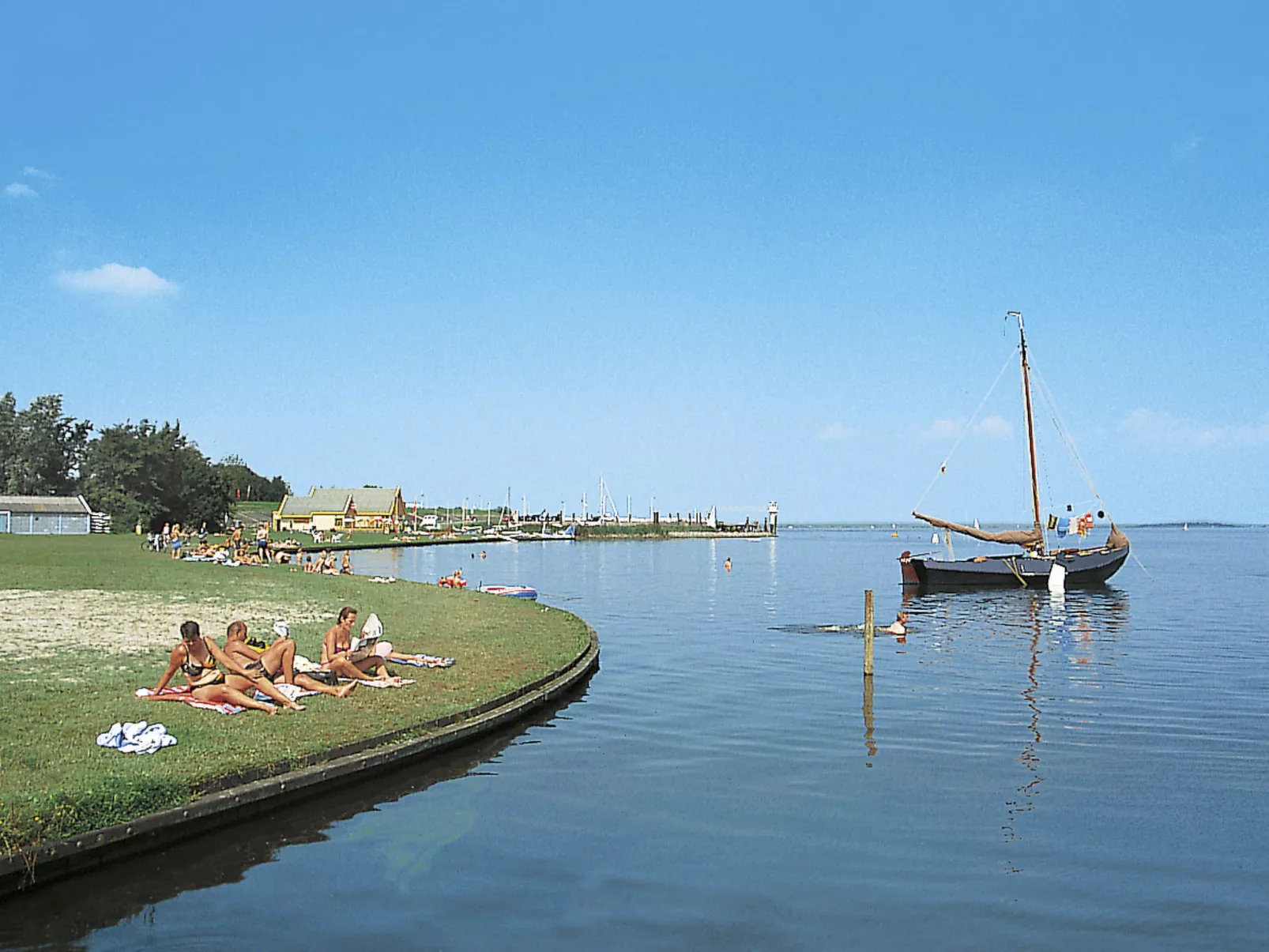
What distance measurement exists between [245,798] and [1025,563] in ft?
204

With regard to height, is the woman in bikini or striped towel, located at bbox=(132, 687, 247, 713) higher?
the woman in bikini

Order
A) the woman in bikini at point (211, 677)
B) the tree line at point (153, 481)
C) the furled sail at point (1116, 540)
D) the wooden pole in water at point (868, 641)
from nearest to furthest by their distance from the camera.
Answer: the woman in bikini at point (211, 677) → the wooden pole in water at point (868, 641) → the furled sail at point (1116, 540) → the tree line at point (153, 481)

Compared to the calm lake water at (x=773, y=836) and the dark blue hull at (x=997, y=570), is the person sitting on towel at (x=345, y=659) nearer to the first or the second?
the calm lake water at (x=773, y=836)

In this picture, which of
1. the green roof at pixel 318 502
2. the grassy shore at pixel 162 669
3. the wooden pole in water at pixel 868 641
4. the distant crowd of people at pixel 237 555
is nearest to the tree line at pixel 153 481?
the distant crowd of people at pixel 237 555

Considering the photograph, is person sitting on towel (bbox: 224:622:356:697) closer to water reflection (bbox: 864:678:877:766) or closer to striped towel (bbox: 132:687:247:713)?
striped towel (bbox: 132:687:247:713)

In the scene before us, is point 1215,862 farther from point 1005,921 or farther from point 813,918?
point 813,918

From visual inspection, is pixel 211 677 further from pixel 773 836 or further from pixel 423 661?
pixel 773 836

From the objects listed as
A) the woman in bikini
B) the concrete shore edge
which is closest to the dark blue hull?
the concrete shore edge

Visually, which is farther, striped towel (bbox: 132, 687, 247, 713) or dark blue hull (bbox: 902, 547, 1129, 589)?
dark blue hull (bbox: 902, 547, 1129, 589)

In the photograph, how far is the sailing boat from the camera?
220ft

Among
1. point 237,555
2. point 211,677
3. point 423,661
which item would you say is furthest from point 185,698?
point 237,555

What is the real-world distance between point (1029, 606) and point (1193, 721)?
108 ft

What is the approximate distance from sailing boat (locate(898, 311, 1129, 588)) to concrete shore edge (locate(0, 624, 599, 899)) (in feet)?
174

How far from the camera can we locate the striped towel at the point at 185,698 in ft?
51.7
